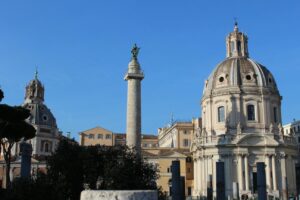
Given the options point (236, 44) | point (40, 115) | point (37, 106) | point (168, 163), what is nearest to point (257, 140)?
point (168, 163)

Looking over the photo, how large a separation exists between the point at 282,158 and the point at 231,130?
736 cm

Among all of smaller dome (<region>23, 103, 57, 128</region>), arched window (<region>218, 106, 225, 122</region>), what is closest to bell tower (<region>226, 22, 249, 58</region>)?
arched window (<region>218, 106, 225, 122</region>)

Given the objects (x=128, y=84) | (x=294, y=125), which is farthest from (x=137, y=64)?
(x=294, y=125)

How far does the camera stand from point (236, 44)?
65.5 meters

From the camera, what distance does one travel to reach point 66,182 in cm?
2989

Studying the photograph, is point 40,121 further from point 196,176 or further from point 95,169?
point 95,169

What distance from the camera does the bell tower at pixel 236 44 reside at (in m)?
65.5

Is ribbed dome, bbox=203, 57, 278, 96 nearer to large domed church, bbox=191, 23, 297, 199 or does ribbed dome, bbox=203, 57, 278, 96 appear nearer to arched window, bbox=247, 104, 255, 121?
large domed church, bbox=191, 23, 297, 199

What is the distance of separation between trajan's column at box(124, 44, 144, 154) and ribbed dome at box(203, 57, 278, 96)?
852 inches

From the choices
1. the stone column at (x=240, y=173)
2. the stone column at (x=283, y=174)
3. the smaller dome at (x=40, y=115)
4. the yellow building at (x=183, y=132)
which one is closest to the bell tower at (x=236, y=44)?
the yellow building at (x=183, y=132)

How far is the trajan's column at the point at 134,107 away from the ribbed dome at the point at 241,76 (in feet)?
71.0

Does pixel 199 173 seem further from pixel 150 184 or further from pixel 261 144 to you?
pixel 150 184

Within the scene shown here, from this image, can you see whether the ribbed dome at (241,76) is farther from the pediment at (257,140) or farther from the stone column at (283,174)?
the stone column at (283,174)

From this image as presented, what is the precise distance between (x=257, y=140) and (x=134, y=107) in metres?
22.9
